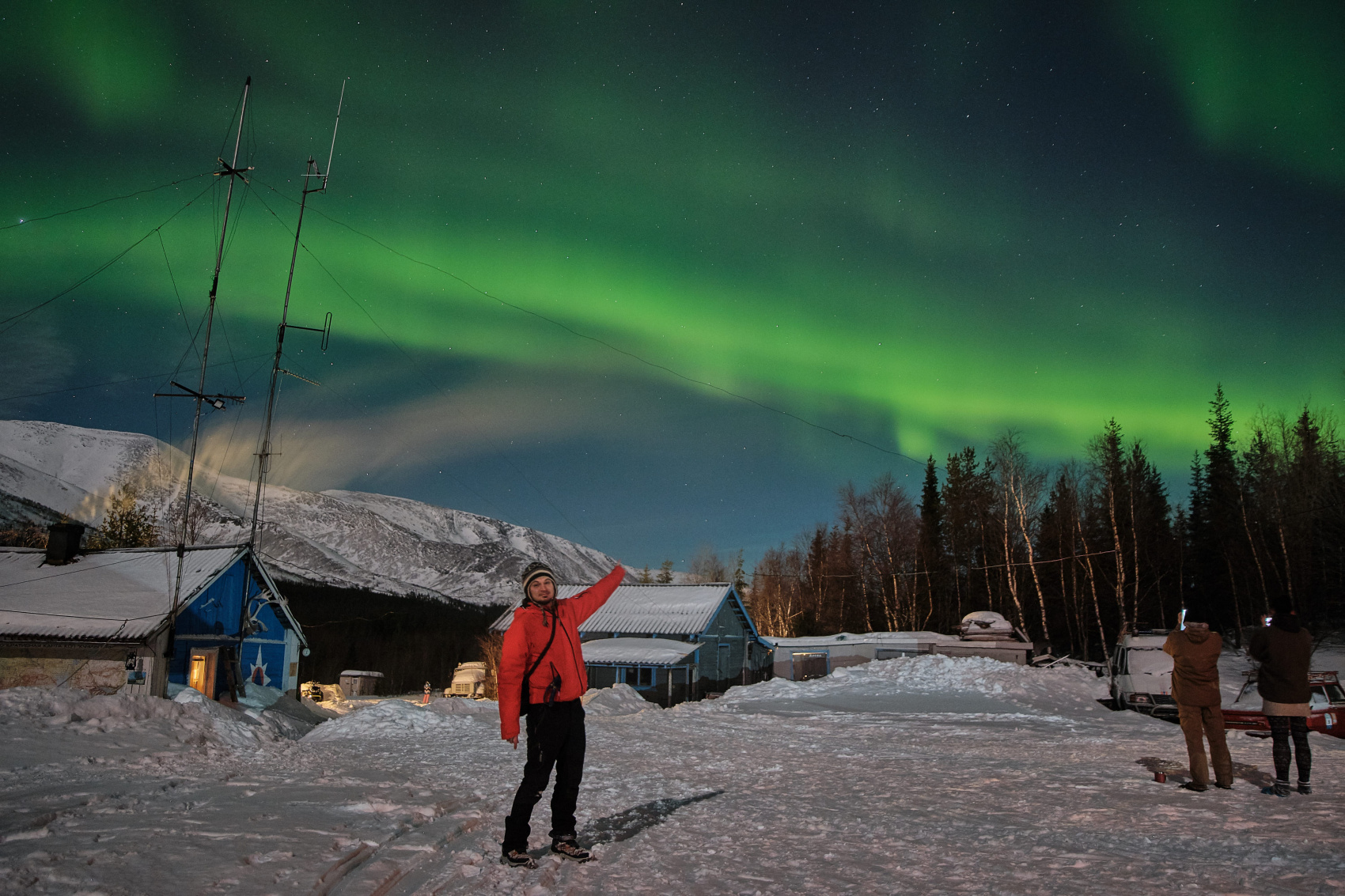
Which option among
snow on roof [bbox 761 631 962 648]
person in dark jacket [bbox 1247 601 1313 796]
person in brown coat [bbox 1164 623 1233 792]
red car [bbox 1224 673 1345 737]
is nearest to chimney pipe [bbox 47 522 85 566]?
person in brown coat [bbox 1164 623 1233 792]

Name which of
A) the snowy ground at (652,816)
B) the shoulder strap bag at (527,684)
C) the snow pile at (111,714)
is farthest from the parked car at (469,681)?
the shoulder strap bag at (527,684)

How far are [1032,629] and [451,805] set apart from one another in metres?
60.1

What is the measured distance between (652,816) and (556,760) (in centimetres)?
194

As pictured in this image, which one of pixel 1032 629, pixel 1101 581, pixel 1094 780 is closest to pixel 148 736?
pixel 1094 780

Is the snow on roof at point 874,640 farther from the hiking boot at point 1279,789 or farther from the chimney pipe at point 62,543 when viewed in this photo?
the chimney pipe at point 62,543

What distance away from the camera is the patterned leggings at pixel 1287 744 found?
7.52 meters

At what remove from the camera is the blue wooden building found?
22.6 meters

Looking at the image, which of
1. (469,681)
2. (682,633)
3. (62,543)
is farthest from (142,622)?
(469,681)

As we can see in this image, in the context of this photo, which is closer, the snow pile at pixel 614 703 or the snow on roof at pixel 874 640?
the snow pile at pixel 614 703

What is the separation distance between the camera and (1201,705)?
7809 mm

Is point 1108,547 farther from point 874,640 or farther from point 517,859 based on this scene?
point 517,859

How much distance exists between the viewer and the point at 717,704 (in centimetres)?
2542

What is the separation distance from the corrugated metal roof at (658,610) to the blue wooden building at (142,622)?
1126cm

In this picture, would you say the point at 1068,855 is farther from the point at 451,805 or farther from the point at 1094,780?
the point at 451,805
